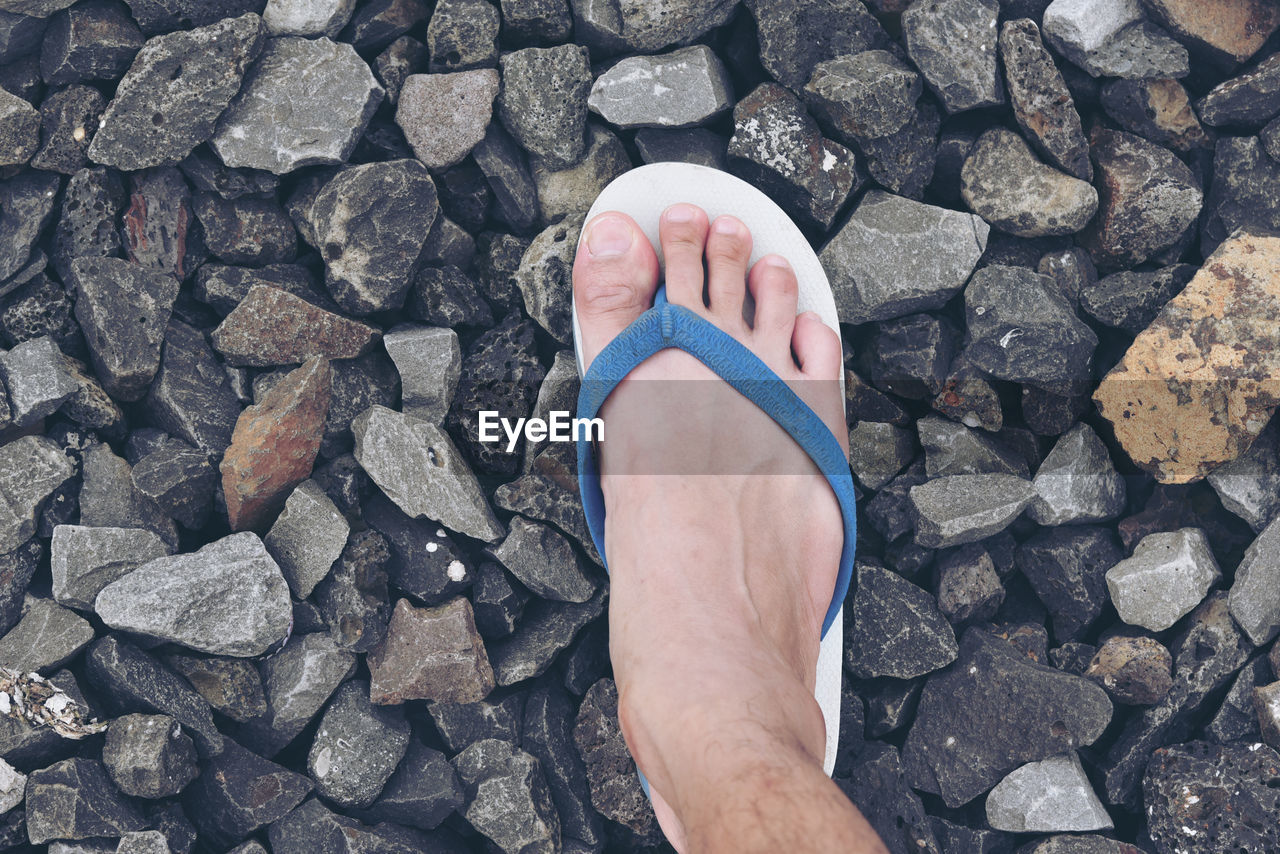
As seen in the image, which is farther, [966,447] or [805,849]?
[966,447]

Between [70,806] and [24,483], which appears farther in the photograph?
[24,483]

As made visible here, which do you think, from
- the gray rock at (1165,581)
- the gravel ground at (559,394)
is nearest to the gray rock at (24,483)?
the gravel ground at (559,394)

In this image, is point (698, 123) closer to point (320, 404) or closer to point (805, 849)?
point (320, 404)

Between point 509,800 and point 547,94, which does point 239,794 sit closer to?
point 509,800

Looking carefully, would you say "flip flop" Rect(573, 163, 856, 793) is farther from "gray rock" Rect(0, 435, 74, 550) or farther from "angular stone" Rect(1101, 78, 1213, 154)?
"gray rock" Rect(0, 435, 74, 550)

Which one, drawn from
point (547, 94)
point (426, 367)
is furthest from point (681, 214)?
point (426, 367)

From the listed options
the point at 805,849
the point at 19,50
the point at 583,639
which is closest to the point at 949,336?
the point at 583,639

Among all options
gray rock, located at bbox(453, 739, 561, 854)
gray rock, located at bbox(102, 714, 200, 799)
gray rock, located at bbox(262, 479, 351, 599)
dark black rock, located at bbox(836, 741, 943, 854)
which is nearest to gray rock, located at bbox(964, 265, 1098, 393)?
dark black rock, located at bbox(836, 741, 943, 854)
